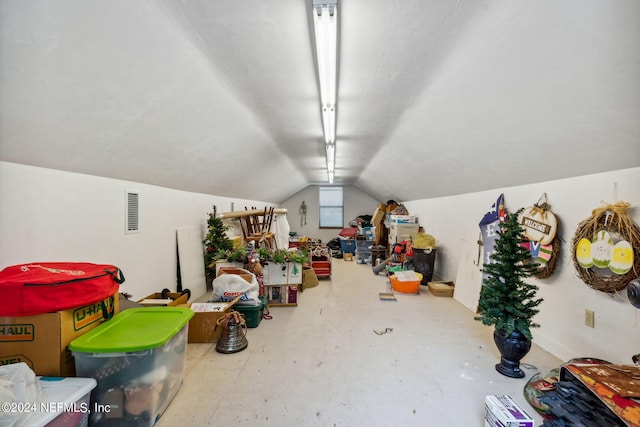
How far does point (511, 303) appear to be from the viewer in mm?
2223

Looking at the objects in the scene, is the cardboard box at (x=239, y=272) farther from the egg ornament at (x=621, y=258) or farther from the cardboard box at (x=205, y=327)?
the egg ornament at (x=621, y=258)

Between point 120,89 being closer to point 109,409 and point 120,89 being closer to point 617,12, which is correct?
point 109,409

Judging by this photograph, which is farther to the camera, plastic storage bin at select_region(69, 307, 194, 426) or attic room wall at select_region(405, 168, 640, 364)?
attic room wall at select_region(405, 168, 640, 364)

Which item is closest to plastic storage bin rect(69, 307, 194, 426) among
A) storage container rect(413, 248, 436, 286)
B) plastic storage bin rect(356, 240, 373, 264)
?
storage container rect(413, 248, 436, 286)

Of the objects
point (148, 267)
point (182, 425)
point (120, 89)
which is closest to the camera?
point (182, 425)

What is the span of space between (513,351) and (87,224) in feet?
12.0

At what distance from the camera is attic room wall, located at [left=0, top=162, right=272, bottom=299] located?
1.76 m

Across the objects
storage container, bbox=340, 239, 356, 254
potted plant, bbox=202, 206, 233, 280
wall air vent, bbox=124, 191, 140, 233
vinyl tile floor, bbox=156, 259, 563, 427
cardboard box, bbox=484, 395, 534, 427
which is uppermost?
wall air vent, bbox=124, 191, 140, 233

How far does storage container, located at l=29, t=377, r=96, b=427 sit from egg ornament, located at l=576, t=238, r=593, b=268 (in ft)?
11.2

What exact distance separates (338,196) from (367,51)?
28.5 ft

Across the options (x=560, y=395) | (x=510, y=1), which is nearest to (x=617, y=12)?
(x=510, y=1)

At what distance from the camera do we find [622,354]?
1.98 m

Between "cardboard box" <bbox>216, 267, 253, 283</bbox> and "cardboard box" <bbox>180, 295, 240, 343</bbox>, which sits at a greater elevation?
"cardboard box" <bbox>216, 267, 253, 283</bbox>

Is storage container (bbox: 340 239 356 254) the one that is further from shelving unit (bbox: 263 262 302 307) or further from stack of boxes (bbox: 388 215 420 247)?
shelving unit (bbox: 263 262 302 307)
